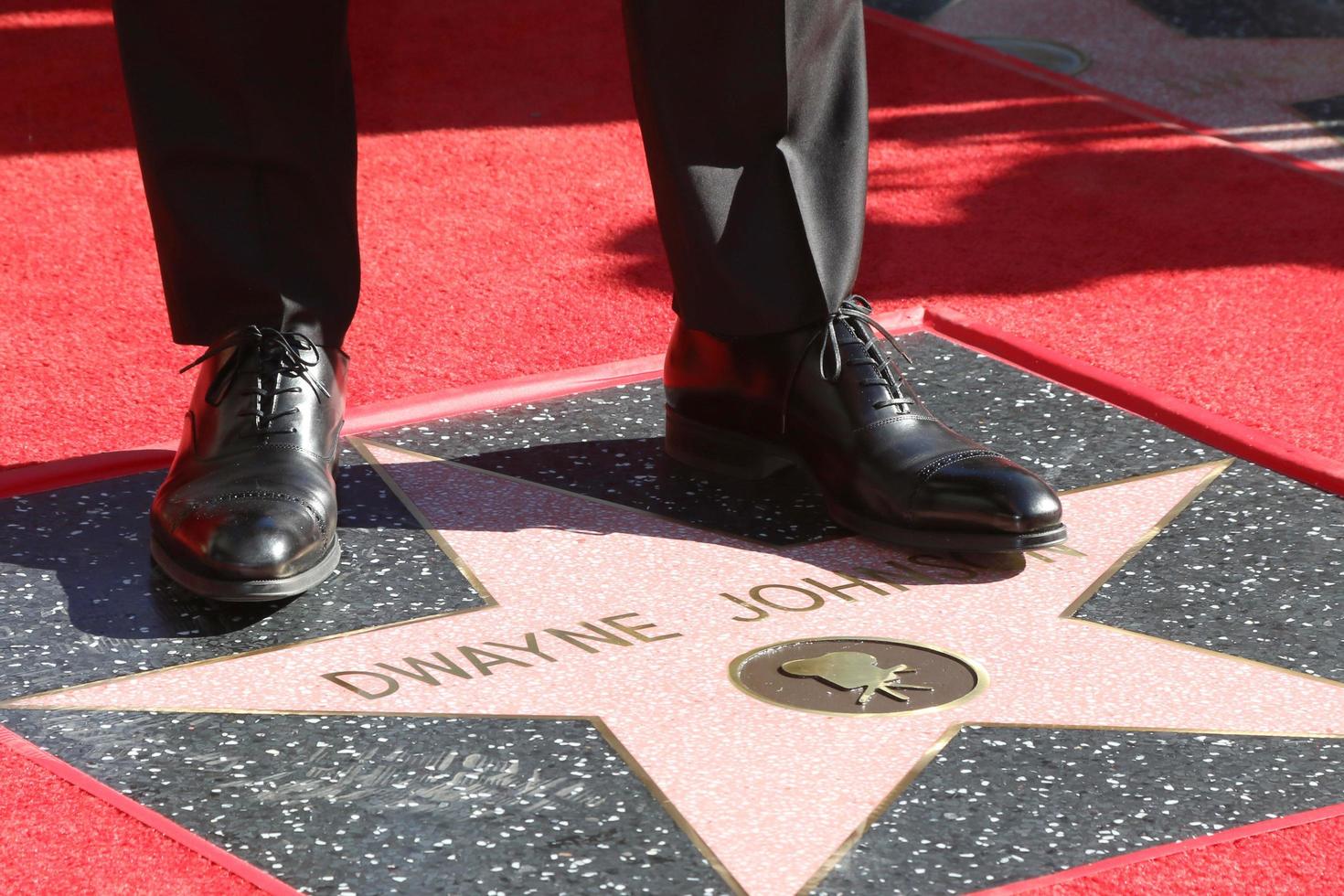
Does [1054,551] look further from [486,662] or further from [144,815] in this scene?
[144,815]

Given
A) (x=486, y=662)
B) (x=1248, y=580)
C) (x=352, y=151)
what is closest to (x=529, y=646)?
(x=486, y=662)

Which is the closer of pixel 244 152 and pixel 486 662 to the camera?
pixel 486 662

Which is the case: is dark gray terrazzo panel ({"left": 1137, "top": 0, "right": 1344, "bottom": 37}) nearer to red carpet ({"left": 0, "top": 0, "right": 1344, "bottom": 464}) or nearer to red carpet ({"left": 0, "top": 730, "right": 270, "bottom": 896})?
red carpet ({"left": 0, "top": 0, "right": 1344, "bottom": 464})

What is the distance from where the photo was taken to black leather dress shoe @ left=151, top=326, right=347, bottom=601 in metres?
1.60

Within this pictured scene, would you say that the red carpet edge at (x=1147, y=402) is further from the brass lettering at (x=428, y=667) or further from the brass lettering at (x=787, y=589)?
the brass lettering at (x=428, y=667)

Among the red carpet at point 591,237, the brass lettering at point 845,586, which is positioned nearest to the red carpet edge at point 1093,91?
the red carpet at point 591,237

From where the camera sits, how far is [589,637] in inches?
62.4

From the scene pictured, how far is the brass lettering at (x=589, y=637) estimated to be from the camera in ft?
5.16

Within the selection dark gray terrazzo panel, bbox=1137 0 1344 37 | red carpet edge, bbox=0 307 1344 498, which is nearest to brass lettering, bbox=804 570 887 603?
red carpet edge, bbox=0 307 1344 498

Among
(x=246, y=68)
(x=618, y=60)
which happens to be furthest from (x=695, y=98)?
(x=618, y=60)

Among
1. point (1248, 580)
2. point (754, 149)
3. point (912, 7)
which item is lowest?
point (1248, 580)

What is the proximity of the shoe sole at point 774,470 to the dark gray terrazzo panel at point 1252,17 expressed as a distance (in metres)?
3.17

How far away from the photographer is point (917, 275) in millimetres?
2781

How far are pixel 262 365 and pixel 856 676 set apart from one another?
71 centimetres
